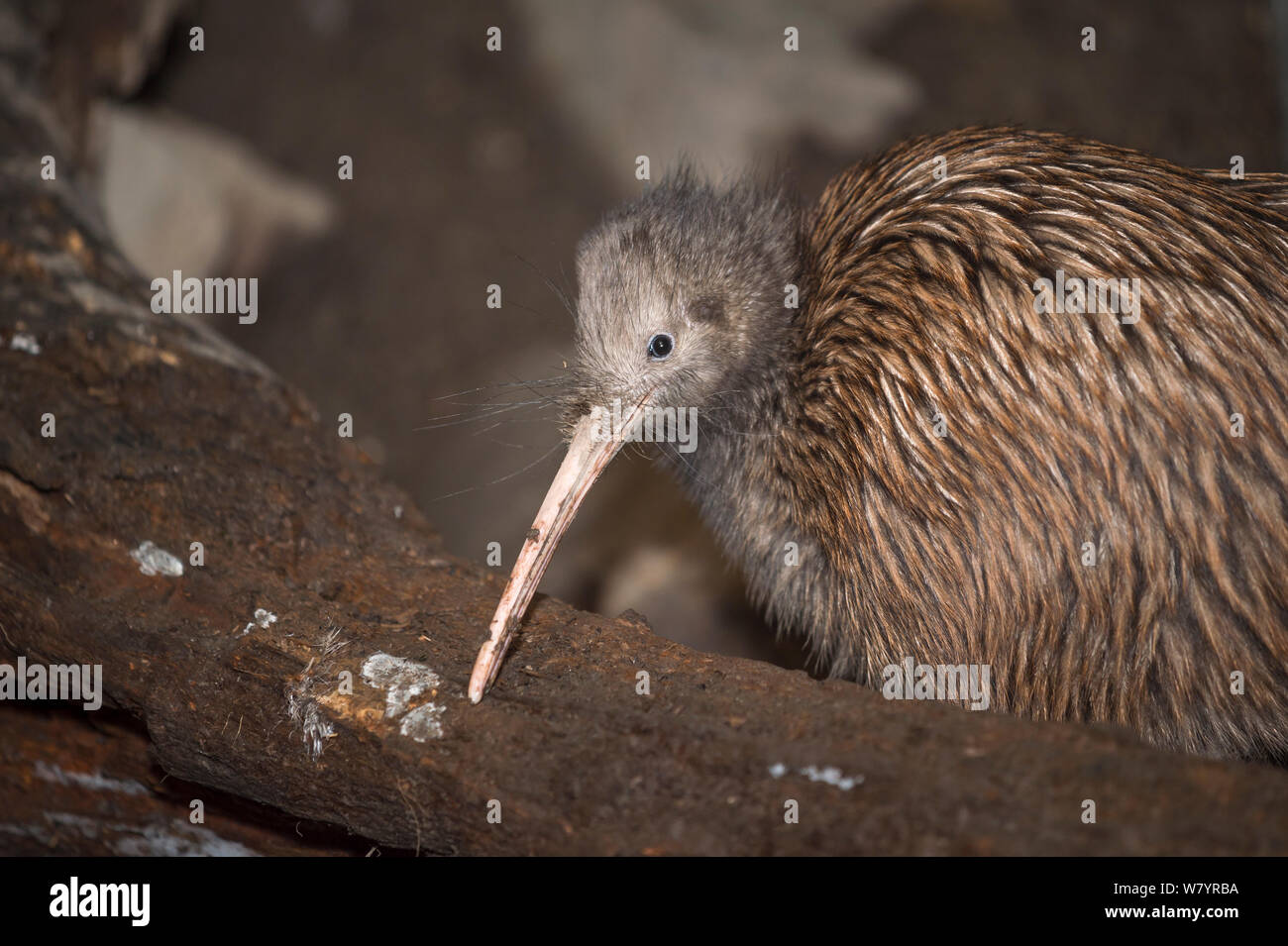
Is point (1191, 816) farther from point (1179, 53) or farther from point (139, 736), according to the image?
point (1179, 53)

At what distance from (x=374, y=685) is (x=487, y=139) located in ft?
19.6

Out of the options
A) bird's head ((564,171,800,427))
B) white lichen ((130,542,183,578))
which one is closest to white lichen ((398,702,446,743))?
white lichen ((130,542,183,578))

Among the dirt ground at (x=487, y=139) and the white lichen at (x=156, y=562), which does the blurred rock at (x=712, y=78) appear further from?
the white lichen at (x=156, y=562)

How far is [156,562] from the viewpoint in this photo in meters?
3.33

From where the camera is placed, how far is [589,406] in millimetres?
3594

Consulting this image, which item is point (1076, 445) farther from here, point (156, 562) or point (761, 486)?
point (156, 562)

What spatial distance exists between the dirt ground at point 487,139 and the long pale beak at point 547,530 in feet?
8.76

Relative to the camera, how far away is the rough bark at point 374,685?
2.36 meters

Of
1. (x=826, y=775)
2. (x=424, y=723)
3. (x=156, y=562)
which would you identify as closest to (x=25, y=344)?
(x=156, y=562)

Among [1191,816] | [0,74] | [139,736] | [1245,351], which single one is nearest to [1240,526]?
[1245,351]

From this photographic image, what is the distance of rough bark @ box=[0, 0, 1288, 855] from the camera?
2359mm

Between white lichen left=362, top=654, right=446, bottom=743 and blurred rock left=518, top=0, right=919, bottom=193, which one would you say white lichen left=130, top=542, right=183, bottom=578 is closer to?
white lichen left=362, top=654, right=446, bottom=743

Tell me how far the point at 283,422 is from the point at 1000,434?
95.2 inches

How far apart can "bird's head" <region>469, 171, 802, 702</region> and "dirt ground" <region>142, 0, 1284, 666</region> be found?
2.65 meters
